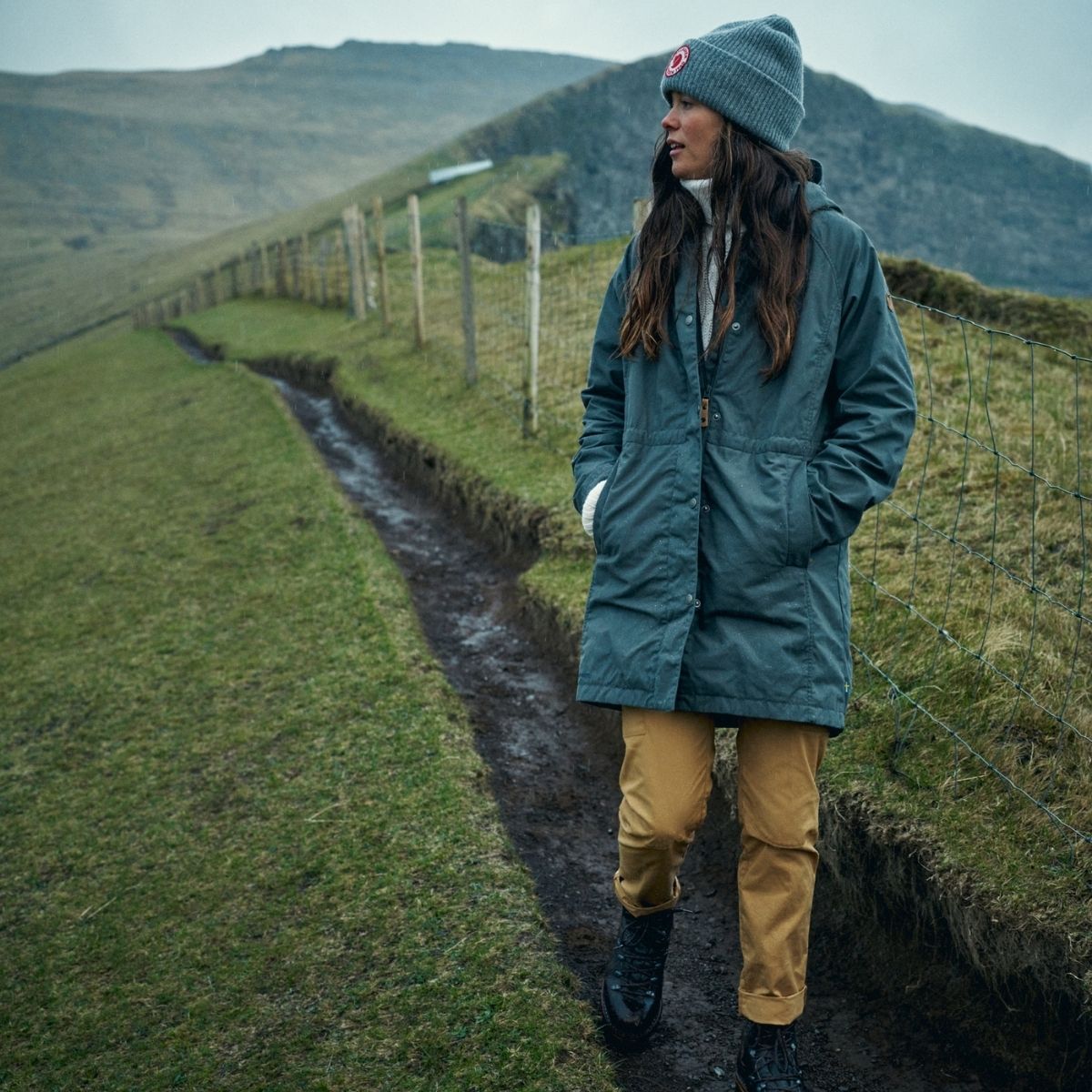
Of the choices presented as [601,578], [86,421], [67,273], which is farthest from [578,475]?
[67,273]

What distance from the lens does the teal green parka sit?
2.69 m

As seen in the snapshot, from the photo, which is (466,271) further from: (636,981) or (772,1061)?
(772,1061)

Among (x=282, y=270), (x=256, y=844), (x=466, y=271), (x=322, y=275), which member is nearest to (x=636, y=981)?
(x=256, y=844)

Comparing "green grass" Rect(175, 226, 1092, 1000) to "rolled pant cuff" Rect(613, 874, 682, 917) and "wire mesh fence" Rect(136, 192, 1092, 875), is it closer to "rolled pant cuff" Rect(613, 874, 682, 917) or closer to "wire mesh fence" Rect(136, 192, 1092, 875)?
"wire mesh fence" Rect(136, 192, 1092, 875)

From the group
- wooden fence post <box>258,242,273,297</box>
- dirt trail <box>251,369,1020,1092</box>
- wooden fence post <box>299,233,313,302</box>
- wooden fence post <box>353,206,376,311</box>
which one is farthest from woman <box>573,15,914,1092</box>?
wooden fence post <box>258,242,273,297</box>

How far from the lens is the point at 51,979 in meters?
4.09

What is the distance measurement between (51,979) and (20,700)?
10.9ft

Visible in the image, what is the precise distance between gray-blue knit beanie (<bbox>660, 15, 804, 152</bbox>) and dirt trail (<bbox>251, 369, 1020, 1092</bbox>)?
2926 millimetres

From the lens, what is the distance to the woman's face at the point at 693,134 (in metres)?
2.80

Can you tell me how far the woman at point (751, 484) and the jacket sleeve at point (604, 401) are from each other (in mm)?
169

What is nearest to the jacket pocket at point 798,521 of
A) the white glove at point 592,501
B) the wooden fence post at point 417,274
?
the white glove at point 592,501

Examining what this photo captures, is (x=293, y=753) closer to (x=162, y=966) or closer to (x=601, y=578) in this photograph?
(x=162, y=966)

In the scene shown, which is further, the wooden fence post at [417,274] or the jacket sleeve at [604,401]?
the wooden fence post at [417,274]

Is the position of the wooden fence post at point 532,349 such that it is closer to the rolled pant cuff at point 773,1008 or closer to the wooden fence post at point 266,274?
the rolled pant cuff at point 773,1008
